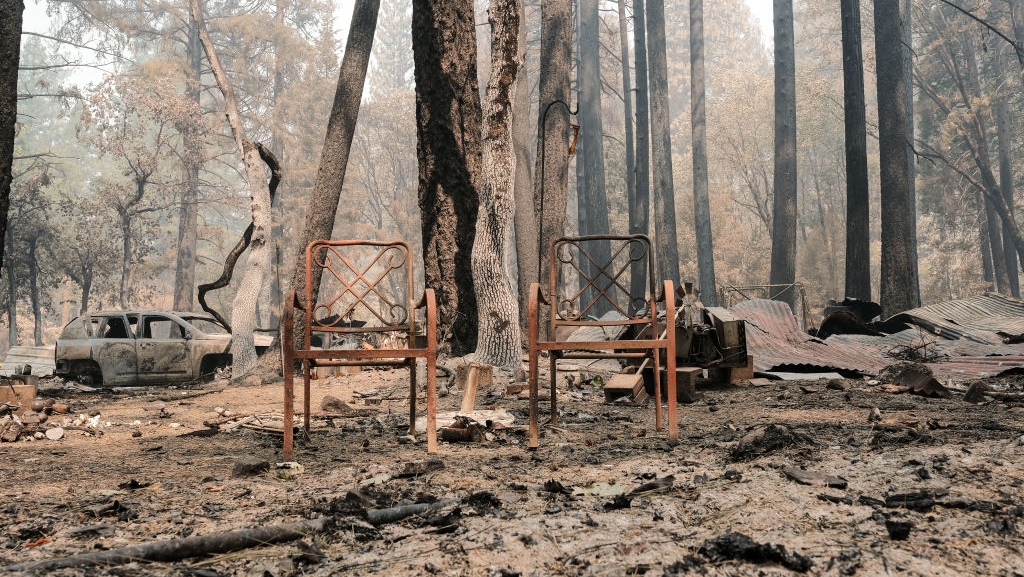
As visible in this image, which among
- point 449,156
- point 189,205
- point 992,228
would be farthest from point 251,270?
point 992,228

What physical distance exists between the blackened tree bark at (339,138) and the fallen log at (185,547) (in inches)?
332

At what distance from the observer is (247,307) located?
36.0 ft

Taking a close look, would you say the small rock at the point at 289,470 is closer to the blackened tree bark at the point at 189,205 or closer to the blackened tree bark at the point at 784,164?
the blackened tree bark at the point at 784,164

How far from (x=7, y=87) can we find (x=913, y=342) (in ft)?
33.9

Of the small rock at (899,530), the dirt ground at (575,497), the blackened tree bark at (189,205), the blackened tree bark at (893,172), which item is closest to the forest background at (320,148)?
the blackened tree bark at (189,205)

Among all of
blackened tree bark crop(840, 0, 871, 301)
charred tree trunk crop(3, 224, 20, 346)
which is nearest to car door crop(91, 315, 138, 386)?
blackened tree bark crop(840, 0, 871, 301)

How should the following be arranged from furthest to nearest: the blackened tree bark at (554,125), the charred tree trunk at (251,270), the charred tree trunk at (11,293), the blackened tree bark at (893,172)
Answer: the charred tree trunk at (11,293)
the blackened tree bark at (893,172)
the blackened tree bark at (554,125)
the charred tree trunk at (251,270)

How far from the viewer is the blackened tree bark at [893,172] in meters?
12.6

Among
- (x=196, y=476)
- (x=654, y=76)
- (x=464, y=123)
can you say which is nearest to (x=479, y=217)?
(x=464, y=123)

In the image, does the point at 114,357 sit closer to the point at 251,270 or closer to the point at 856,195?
the point at 251,270

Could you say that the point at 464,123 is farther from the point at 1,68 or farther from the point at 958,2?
the point at 958,2

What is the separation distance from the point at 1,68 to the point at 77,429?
4.03 m

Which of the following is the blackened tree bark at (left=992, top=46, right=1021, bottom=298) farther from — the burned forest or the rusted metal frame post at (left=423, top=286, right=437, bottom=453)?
the rusted metal frame post at (left=423, top=286, right=437, bottom=453)

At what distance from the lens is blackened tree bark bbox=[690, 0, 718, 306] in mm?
22547
